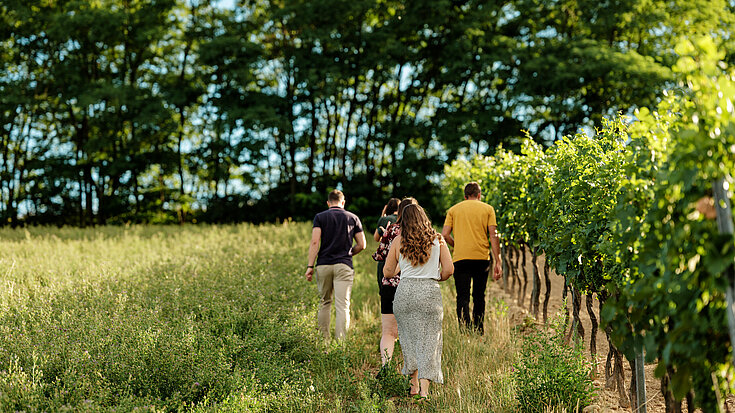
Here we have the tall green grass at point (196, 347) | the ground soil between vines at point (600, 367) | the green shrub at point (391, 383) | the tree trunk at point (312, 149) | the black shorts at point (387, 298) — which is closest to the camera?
the tall green grass at point (196, 347)

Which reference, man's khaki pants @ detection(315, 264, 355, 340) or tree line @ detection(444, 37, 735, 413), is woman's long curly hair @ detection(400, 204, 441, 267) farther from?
man's khaki pants @ detection(315, 264, 355, 340)

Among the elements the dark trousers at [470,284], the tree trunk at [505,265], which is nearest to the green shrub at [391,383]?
the dark trousers at [470,284]

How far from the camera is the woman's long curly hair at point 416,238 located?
5047 mm

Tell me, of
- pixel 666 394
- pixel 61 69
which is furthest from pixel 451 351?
pixel 61 69

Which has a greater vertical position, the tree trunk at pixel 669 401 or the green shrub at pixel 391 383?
the tree trunk at pixel 669 401

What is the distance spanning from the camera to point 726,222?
237 centimetres

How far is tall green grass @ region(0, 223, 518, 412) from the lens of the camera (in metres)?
4.48

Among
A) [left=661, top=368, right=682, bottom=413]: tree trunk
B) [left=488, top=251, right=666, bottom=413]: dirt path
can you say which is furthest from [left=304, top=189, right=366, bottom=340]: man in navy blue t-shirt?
[left=661, top=368, right=682, bottom=413]: tree trunk

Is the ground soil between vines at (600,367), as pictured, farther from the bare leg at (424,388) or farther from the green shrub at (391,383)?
the green shrub at (391,383)

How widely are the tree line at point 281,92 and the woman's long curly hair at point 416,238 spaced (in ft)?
57.0

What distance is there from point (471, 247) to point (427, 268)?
2.29m

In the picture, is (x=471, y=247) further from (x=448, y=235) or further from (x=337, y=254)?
(x=337, y=254)

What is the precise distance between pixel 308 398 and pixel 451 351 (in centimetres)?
213

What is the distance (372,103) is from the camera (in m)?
30.6
